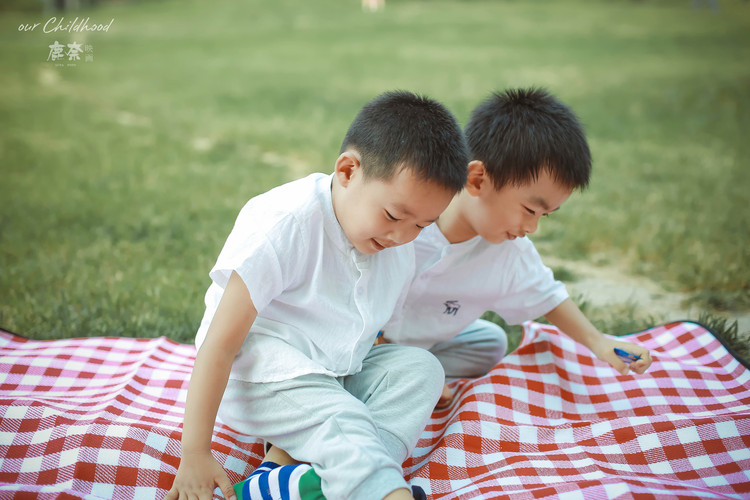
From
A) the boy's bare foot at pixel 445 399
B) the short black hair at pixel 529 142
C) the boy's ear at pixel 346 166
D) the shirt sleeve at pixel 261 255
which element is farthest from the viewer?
the boy's bare foot at pixel 445 399

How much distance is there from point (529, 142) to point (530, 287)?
0.45 metres

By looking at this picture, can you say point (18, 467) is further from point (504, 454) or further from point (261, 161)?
point (261, 161)

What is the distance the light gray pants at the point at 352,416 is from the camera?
140 cm

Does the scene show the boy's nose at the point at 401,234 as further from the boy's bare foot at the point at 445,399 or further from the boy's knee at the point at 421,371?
the boy's bare foot at the point at 445,399

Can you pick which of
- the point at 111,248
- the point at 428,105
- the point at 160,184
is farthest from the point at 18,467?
the point at 160,184

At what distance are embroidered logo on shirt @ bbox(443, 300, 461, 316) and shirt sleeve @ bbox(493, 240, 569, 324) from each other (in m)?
0.13

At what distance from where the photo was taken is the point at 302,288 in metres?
1.68

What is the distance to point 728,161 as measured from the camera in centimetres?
521

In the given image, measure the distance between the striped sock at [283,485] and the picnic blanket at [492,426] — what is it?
22 cm

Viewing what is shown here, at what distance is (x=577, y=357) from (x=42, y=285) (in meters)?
2.08

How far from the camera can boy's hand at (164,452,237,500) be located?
1.45m

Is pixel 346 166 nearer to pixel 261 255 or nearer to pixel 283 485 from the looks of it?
pixel 261 255

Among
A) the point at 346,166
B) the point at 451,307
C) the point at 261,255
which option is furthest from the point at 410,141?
the point at 451,307

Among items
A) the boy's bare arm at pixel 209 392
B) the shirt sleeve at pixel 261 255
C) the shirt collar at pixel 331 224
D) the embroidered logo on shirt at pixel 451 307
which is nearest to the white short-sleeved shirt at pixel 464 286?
the embroidered logo on shirt at pixel 451 307
